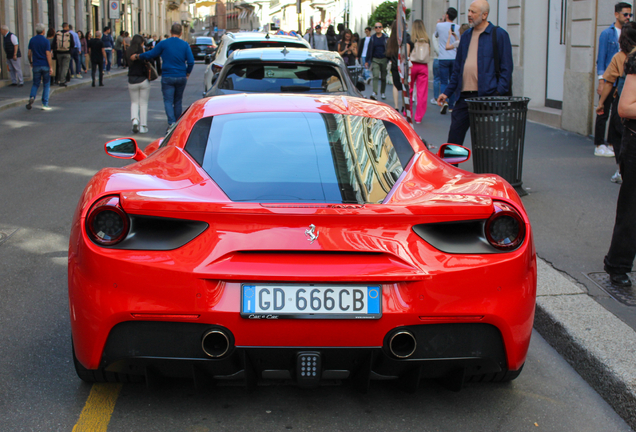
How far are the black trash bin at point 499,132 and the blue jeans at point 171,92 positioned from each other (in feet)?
21.8

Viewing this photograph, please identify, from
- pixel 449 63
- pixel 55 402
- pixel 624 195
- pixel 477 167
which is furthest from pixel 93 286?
pixel 449 63

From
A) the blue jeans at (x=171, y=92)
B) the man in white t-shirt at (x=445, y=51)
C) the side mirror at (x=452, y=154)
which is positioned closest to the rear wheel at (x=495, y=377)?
the side mirror at (x=452, y=154)

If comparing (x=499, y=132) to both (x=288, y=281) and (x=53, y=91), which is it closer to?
(x=288, y=281)

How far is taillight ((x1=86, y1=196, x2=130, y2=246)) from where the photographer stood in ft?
9.41

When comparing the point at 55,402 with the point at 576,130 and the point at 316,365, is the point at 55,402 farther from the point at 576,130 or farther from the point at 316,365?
the point at 576,130

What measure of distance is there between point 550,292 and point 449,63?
39.6 feet

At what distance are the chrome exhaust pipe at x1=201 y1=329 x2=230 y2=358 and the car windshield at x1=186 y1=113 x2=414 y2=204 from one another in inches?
22.9

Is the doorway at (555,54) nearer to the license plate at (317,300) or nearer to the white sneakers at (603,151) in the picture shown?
the white sneakers at (603,151)

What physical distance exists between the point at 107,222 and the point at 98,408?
0.89 meters

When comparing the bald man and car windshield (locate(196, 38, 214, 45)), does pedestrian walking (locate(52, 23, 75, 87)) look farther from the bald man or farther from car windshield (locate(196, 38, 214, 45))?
car windshield (locate(196, 38, 214, 45))

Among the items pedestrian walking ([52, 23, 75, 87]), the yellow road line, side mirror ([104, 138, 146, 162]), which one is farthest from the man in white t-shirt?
the yellow road line

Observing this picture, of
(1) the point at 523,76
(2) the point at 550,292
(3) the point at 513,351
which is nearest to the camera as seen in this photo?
(3) the point at 513,351

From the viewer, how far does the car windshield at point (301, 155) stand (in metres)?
3.21

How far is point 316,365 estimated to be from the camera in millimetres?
2883
